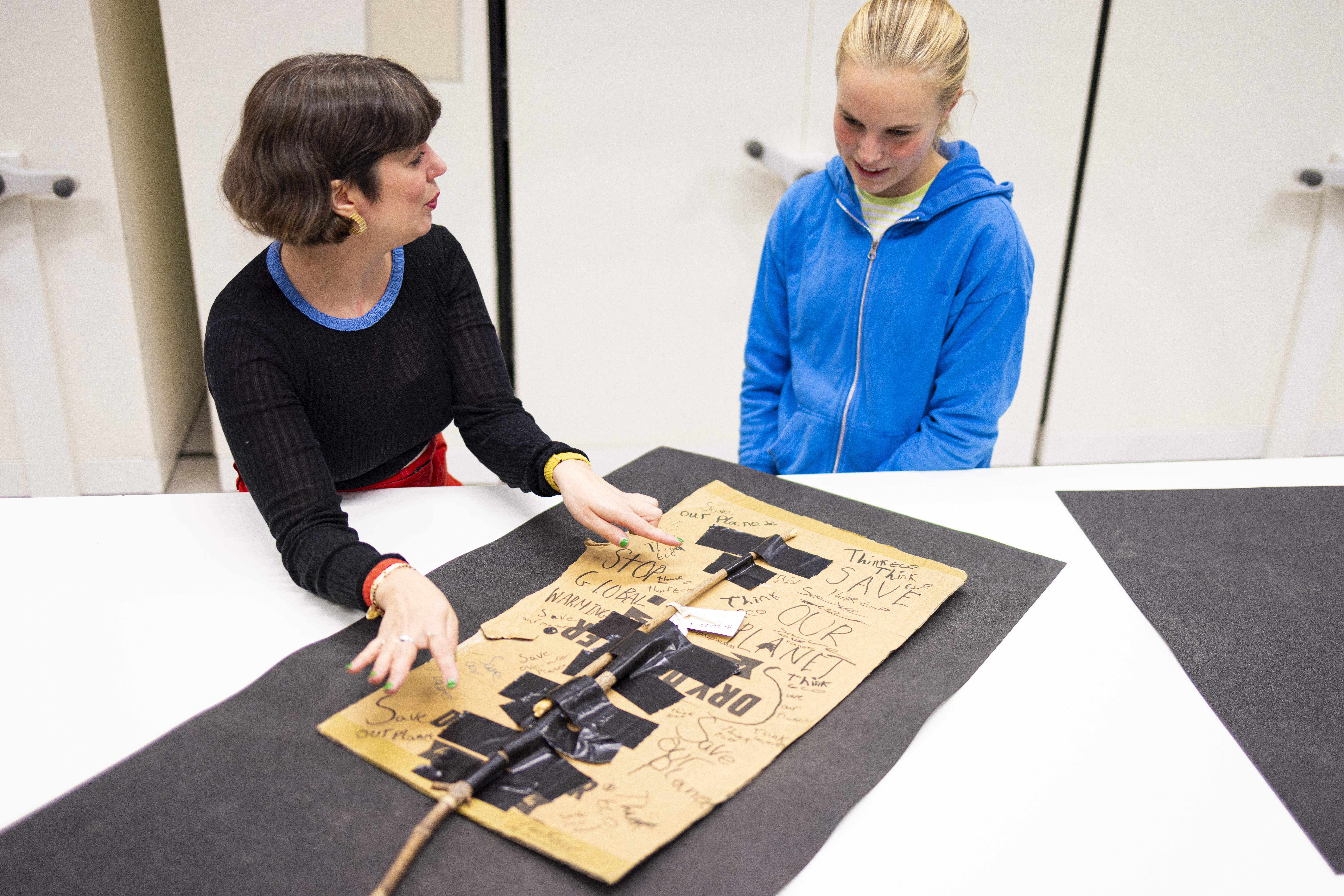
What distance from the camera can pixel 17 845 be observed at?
0.61 meters

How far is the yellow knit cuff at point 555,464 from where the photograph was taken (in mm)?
1075

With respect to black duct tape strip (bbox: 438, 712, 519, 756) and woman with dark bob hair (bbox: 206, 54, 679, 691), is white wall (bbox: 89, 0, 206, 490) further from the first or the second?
black duct tape strip (bbox: 438, 712, 519, 756)

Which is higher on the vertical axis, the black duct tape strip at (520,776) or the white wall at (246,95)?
the white wall at (246,95)

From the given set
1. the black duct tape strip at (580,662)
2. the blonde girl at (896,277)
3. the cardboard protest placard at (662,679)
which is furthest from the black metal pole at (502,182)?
the black duct tape strip at (580,662)

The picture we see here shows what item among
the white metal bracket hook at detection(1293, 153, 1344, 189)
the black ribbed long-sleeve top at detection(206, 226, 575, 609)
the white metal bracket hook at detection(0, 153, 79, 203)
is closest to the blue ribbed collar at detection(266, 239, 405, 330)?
the black ribbed long-sleeve top at detection(206, 226, 575, 609)

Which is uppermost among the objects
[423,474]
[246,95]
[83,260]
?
[246,95]

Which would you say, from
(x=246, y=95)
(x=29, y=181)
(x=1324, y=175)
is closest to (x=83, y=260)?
(x=29, y=181)

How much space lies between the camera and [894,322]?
131cm

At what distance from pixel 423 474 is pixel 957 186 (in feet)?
2.72

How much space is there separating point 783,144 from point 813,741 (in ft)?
5.88

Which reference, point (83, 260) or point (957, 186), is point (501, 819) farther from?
point (83, 260)

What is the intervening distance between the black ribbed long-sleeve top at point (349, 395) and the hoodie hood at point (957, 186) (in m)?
0.58

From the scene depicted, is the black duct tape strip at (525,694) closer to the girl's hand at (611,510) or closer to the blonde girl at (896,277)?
the girl's hand at (611,510)

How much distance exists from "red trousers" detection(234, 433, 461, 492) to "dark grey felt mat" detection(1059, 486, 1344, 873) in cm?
83
